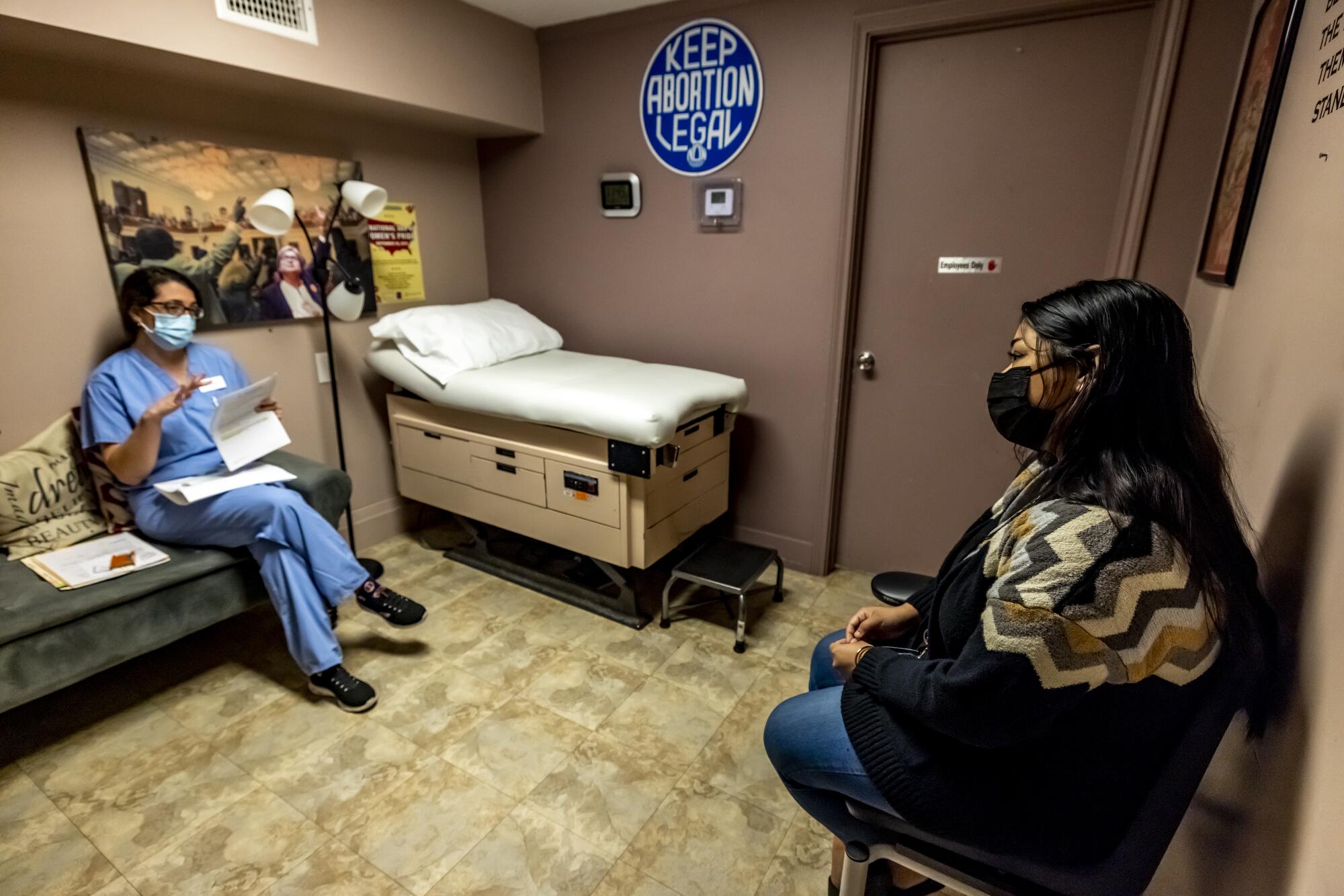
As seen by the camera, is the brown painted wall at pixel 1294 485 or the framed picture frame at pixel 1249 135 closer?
the brown painted wall at pixel 1294 485

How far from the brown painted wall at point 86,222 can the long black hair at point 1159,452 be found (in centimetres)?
265

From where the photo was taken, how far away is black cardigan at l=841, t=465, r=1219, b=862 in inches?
31.2

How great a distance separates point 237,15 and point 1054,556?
2.42 m

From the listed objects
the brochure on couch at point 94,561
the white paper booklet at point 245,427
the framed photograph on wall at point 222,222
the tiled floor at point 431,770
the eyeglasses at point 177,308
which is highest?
the framed photograph on wall at point 222,222

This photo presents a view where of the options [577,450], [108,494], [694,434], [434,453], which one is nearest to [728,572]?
[694,434]

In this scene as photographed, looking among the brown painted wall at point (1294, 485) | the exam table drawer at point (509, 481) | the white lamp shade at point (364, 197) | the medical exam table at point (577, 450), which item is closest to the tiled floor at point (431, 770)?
the medical exam table at point (577, 450)

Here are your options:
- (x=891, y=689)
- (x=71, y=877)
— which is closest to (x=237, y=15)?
(x=71, y=877)

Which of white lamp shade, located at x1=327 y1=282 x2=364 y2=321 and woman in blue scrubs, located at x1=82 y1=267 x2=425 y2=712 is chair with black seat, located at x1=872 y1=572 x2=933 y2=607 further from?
white lamp shade, located at x1=327 y1=282 x2=364 y2=321

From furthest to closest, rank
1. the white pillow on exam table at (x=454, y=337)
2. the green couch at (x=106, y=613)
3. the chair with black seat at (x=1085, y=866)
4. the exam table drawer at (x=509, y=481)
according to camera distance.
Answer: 1. the white pillow on exam table at (x=454, y=337)
2. the exam table drawer at (x=509, y=481)
3. the green couch at (x=106, y=613)
4. the chair with black seat at (x=1085, y=866)

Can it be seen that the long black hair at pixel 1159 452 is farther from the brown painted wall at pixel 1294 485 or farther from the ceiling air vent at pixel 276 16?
the ceiling air vent at pixel 276 16

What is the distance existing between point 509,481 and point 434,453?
435 mm

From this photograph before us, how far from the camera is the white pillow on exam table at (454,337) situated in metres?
2.53

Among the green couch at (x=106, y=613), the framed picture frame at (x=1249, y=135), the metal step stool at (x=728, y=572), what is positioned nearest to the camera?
the framed picture frame at (x=1249, y=135)

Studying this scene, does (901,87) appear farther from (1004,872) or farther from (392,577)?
(392,577)
